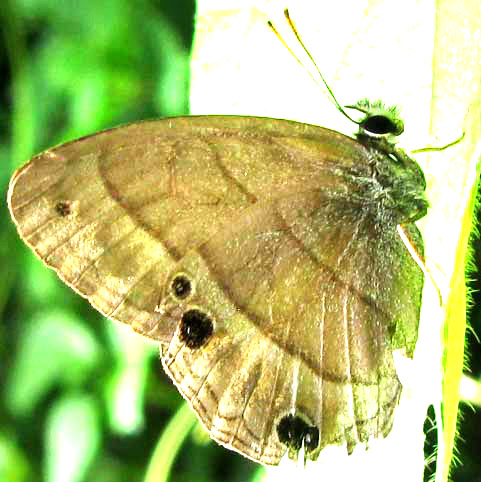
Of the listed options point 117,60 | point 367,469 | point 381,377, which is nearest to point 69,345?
point 117,60

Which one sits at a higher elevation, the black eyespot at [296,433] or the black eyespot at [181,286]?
the black eyespot at [181,286]

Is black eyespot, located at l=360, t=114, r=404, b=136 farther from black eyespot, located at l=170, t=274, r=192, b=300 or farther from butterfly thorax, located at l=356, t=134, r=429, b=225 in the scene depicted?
black eyespot, located at l=170, t=274, r=192, b=300

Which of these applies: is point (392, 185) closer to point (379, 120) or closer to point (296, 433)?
point (379, 120)

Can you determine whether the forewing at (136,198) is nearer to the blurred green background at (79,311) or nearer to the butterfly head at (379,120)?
the butterfly head at (379,120)

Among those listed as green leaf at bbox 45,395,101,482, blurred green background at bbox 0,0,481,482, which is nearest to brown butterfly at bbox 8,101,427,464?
blurred green background at bbox 0,0,481,482

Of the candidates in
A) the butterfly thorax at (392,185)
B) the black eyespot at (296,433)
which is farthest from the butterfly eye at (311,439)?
the butterfly thorax at (392,185)

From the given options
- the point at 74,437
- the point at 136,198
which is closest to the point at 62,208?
the point at 136,198
